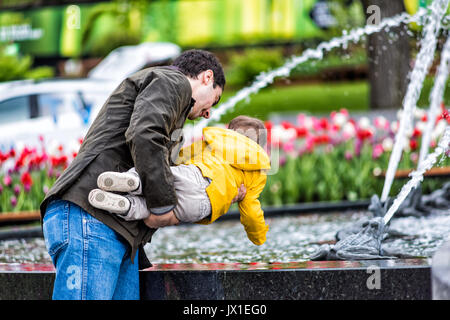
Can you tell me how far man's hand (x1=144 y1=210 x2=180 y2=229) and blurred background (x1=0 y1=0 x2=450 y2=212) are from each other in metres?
1.62

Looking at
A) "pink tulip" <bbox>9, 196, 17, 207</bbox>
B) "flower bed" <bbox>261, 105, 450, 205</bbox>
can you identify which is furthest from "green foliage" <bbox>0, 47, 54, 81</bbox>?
"pink tulip" <bbox>9, 196, 17, 207</bbox>

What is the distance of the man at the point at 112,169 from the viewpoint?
9.14 feet

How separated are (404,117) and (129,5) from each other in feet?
49.4

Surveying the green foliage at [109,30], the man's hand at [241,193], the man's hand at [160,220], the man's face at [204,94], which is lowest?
the man's hand at [160,220]

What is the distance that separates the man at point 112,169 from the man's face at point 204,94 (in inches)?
3.5

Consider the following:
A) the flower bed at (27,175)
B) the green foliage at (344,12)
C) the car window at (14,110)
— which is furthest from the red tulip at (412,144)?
the green foliage at (344,12)

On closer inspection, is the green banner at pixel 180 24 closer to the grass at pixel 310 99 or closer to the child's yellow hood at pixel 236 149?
the grass at pixel 310 99

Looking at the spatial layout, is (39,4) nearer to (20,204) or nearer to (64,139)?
(64,139)

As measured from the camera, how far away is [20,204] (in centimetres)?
671

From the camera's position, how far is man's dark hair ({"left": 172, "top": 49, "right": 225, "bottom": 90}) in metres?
3.11

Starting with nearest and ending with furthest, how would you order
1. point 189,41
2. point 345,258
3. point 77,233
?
point 77,233 < point 345,258 < point 189,41

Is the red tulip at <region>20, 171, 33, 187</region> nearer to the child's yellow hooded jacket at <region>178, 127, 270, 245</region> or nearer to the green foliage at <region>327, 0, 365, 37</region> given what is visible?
the child's yellow hooded jacket at <region>178, 127, 270, 245</region>
